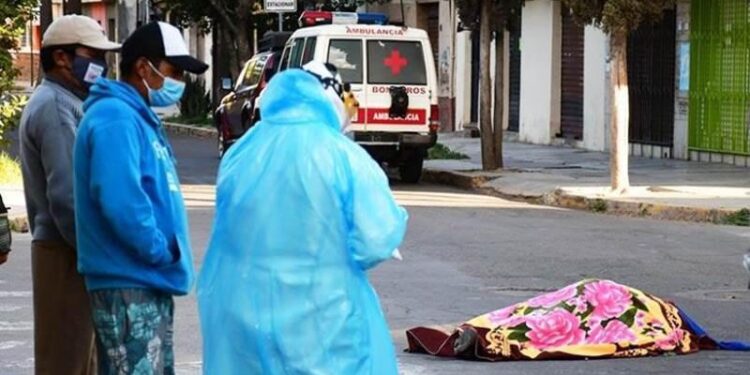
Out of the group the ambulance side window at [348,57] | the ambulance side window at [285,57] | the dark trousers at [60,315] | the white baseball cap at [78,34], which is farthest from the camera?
the ambulance side window at [285,57]

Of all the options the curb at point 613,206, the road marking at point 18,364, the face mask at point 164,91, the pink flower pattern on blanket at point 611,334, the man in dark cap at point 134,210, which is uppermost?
the face mask at point 164,91

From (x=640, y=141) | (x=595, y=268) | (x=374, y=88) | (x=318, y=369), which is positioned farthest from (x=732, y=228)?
(x=318, y=369)

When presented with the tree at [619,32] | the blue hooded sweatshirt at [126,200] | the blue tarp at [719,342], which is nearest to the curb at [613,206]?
the tree at [619,32]

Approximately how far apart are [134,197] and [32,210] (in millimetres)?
1473

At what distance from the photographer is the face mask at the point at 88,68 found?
23.4 feet

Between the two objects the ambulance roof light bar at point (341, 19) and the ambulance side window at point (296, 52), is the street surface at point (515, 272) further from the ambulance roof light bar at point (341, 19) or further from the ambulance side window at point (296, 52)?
the ambulance roof light bar at point (341, 19)

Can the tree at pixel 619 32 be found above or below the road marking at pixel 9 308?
above

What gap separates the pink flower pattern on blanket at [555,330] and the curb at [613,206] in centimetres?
848

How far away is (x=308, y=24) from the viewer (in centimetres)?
2828

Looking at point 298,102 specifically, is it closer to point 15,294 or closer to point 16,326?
point 16,326

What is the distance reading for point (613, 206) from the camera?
19984 mm

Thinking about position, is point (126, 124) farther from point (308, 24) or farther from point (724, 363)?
point (308, 24)

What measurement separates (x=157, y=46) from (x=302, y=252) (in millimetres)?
959

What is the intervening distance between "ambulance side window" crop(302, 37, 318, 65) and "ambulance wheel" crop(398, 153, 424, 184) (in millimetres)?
2045
